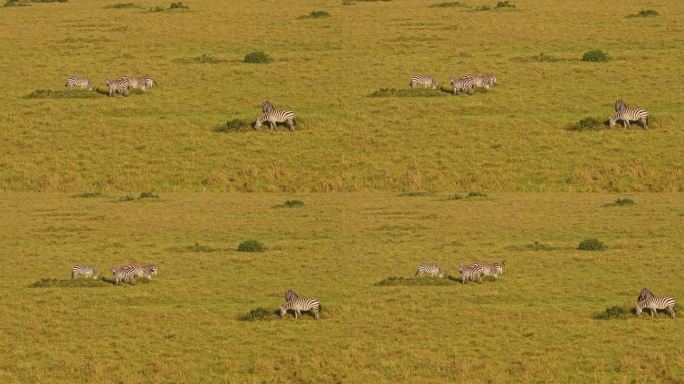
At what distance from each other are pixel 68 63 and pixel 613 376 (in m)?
46.1

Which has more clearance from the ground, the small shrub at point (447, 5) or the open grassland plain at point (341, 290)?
the small shrub at point (447, 5)

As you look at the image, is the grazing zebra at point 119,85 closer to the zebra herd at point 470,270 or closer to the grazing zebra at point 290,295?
the zebra herd at point 470,270

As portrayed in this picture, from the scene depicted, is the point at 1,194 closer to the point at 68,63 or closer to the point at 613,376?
the point at 68,63

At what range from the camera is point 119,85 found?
205 feet

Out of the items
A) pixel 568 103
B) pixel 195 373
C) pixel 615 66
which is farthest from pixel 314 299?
pixel 615 66

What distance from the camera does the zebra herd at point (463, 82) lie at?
62.3 meters

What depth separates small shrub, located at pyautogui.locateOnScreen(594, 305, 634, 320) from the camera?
32500mm

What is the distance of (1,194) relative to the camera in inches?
2021

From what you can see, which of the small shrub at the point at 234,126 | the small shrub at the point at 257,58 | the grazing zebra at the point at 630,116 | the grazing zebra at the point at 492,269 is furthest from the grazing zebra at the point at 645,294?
the small shrub at the point at 257,58

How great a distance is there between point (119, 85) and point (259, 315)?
3167 cm

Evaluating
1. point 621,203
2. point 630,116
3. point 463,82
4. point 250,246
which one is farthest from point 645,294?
point 463,82

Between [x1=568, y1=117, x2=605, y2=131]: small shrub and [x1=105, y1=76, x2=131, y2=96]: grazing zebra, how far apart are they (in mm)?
19375

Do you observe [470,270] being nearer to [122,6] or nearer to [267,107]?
[267,107]

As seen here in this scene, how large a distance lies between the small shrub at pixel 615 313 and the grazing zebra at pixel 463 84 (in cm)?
3011
